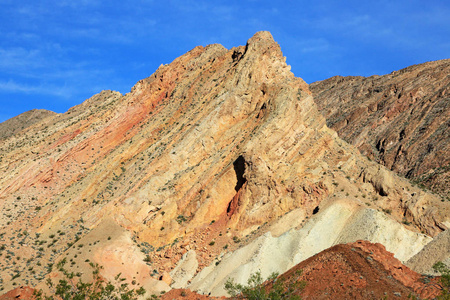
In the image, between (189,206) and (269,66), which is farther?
(269,66)

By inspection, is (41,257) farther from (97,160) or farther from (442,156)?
(442,156)

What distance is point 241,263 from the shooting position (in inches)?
1677

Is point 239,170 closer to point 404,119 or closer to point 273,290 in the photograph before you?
point 273,290

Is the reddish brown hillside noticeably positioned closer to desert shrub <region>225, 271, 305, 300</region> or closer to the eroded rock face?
desert shrub <region>225, 271, 305, 300</region>

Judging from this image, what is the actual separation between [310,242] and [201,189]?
11721mm

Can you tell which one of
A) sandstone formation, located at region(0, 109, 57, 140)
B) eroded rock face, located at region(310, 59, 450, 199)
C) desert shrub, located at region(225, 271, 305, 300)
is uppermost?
sandstone formation, located at region(0, 109, 57, 140)

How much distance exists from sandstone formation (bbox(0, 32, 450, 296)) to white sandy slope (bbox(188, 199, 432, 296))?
12 cm

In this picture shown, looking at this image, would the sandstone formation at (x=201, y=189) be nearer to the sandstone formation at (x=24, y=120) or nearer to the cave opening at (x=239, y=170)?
the cave opening at (x=239, y=170)

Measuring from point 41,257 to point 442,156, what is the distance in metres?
58.4

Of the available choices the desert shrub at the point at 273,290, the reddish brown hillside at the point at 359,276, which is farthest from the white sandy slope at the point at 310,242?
the reddish brown hillside at the point at 359,276

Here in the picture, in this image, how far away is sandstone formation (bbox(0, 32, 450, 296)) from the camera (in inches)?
1760

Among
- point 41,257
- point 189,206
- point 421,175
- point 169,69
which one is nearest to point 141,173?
point 189,206

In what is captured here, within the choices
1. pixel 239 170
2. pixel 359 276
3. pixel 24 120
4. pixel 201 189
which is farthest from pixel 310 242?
pixel 24 120

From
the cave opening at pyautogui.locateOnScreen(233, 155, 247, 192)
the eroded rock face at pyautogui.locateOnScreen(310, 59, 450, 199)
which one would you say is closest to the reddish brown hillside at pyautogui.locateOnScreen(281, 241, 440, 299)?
the cave opening at pyautogui.locateOnScreen(233, 155, 247, 192)
